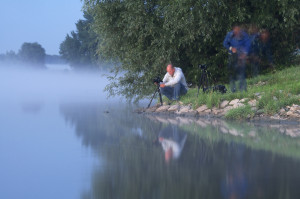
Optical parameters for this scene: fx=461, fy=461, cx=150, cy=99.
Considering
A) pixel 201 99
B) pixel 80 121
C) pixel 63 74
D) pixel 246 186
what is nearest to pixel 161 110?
pixel 201 99

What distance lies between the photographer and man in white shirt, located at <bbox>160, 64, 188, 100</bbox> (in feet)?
54.6

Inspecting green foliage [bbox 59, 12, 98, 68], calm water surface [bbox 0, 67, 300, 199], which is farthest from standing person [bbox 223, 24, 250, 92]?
green foliage [bbox 59, 12, 98, 68]

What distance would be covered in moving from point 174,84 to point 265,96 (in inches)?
154

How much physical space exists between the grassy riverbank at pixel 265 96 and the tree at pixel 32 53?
89148 mm

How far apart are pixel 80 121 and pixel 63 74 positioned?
271 ft

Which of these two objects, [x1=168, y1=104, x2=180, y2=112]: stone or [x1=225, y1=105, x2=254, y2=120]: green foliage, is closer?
[x1=225, y1=105, x2=254, y2=120]: green foliage

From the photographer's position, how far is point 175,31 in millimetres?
19156

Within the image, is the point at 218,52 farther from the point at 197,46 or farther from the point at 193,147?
the point at 193,147

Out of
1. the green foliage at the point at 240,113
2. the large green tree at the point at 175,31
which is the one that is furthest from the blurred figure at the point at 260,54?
the green foliage at the point at 240,113

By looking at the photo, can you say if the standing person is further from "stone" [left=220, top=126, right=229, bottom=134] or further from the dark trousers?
"stone" [left=220, top=126, right=229, bottom=134]

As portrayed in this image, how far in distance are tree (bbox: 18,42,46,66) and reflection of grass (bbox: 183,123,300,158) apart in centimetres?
9465

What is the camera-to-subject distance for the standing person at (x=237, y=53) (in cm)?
1599

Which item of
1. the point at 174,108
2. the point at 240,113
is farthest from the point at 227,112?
the point at 174,108

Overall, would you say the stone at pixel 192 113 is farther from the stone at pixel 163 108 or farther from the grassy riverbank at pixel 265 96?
the stone at pixel 163 108
